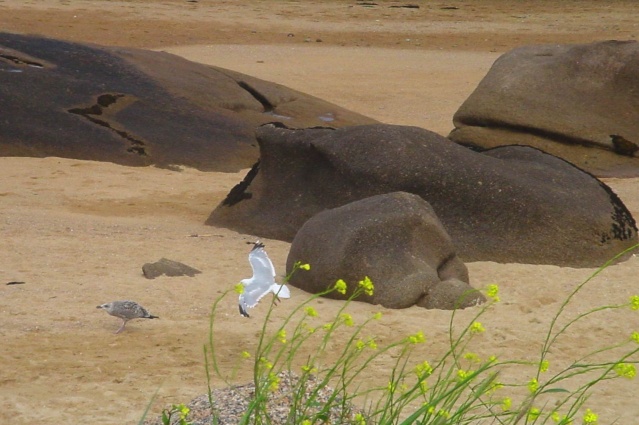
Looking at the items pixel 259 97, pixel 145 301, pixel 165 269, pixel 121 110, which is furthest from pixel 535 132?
pixel 145 301

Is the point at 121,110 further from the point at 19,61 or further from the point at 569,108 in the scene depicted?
the point at 569,108

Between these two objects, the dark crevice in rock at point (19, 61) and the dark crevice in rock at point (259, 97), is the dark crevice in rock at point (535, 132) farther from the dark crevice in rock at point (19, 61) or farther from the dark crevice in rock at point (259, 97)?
the dark crevice in rock at point (19, 61)

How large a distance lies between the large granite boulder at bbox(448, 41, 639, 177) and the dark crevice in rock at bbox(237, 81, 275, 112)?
1823 mm

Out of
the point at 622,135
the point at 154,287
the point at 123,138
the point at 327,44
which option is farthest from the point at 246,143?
the point at 327,44

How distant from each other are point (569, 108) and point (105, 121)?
427 centimetres

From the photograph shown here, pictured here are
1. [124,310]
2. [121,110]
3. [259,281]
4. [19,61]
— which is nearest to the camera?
[259,281]

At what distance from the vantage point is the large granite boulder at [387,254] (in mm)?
5680

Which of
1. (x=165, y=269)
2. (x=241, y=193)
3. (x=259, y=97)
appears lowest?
(x=259, y=97)

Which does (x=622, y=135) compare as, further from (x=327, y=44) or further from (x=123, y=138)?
(x=327, y=44)

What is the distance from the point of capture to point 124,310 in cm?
493

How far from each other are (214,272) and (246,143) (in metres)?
3.88

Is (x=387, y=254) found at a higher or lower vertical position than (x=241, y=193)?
higher

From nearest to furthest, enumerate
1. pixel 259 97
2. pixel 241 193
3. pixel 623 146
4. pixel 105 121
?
pixel 241 193
pixel 105 121
pixel 623 146
pixel 259 97

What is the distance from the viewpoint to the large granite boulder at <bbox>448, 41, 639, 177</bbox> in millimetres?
10375
